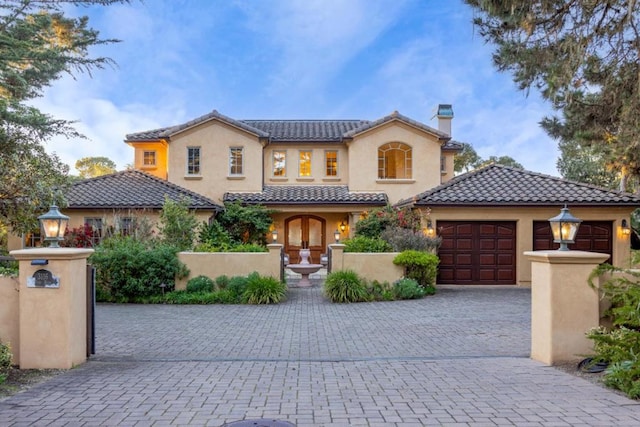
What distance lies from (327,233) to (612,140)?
12.5 m

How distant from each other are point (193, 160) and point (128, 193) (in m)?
3.63

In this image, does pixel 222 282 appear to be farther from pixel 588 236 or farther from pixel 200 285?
pixel 588 236

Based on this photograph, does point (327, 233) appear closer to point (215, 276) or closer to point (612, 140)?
point (215, 276)

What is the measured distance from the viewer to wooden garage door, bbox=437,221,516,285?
56.3 ft

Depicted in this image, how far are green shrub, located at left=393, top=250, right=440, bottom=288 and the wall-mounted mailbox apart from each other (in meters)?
9.91

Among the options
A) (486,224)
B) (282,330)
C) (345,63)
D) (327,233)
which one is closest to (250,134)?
(327,233)

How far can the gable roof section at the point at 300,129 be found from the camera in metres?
21.5

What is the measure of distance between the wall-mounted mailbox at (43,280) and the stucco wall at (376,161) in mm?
16477

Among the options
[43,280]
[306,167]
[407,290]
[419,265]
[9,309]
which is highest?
[306,167]

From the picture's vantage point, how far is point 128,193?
64.1 feet

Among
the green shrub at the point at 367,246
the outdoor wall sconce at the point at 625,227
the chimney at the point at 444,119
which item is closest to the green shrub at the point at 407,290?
the green shrub at the point at 367,246

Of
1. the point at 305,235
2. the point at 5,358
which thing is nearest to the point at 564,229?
the point at 5,358

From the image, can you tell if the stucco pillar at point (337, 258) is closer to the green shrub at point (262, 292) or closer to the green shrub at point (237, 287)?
the green shrub at point (262, 292)

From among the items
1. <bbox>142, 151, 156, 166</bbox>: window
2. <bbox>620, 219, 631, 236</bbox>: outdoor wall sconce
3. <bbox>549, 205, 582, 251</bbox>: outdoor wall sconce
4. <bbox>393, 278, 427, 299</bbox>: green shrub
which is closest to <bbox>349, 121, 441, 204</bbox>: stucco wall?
<bbox>620, 219, 631, 236</bbox>: outdoor wall sconce
